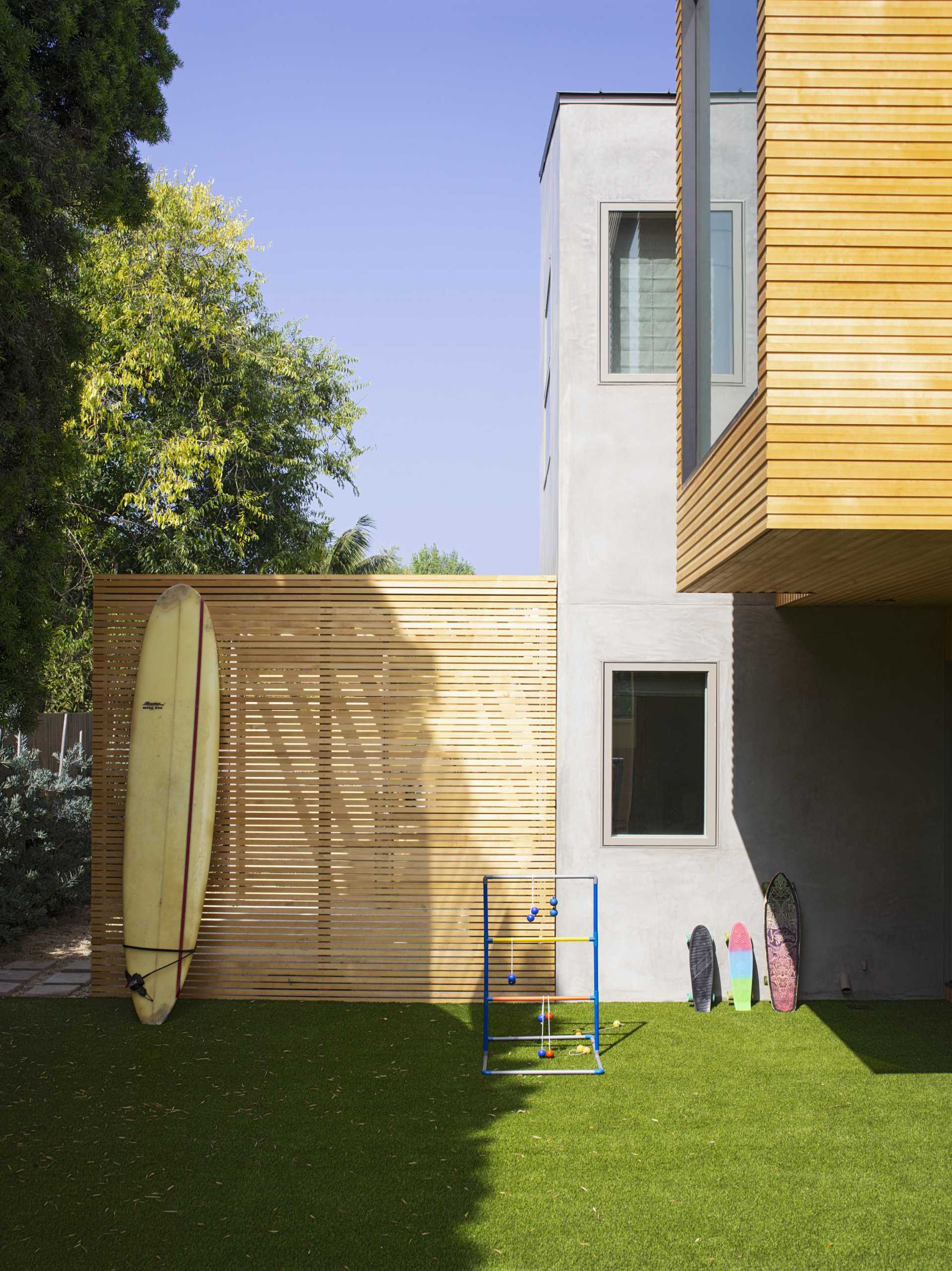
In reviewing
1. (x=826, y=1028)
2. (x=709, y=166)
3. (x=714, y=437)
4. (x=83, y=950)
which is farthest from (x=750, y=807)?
(x=83, y=950)

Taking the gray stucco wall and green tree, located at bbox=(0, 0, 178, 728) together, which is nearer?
green tree, located at bbox=(0, 0, 178, 728)

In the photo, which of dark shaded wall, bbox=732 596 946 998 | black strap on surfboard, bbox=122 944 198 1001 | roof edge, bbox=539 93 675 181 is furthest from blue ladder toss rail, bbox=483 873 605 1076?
roof edge, bbox=539 93 675 181

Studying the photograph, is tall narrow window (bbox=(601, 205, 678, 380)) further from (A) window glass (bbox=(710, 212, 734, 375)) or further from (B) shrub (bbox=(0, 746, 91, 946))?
(B) shrub (bbox=(0, 746, 91, 946))

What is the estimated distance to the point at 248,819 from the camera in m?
7.70

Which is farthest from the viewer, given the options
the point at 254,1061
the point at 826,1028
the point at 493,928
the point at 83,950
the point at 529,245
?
the point at 529,245

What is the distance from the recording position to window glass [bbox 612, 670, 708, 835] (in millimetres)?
7633

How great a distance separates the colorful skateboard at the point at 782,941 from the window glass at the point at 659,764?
2.08 feet

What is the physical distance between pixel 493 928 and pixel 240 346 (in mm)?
11634

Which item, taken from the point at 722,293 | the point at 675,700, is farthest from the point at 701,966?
the point at 722,293

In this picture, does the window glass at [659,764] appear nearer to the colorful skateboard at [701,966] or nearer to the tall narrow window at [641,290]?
the colorful skateboard at [701,966]

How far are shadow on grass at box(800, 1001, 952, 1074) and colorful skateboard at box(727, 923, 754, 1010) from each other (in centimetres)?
38

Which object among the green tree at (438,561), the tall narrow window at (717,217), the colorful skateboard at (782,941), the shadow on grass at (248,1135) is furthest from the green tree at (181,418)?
the green tree at (438,561)

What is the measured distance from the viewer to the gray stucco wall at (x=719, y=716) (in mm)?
7566

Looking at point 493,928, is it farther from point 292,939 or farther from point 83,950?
point 83,950
